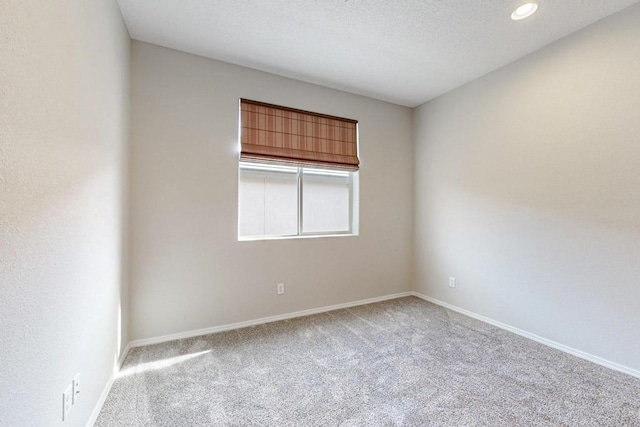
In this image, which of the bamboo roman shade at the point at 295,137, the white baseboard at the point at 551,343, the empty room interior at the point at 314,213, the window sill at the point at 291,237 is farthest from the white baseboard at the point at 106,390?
the white baseboard at the point at 551,343

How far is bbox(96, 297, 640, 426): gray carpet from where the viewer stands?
160cm

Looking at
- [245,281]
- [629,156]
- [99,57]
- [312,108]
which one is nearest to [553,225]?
[629,156]

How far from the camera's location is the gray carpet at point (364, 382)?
5.25 feet

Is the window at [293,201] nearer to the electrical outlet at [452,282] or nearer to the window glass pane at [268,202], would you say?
the window glass pane at [268,202]

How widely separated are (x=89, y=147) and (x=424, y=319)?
3302mm

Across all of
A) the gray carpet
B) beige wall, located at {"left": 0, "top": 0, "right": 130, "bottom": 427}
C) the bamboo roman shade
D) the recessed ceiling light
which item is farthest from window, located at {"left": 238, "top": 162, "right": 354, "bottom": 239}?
the recessed ceiling light

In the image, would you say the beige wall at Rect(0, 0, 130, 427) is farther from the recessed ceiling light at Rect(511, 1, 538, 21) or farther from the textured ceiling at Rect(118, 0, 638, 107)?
the recessed ceiling light at Rect(511, 1, 538, 21)

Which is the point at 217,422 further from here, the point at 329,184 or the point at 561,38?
the point at 561,38

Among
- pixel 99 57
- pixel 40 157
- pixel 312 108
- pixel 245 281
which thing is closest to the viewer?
pixel 40 157

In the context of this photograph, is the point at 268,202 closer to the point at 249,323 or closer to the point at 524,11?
the point at 249,323

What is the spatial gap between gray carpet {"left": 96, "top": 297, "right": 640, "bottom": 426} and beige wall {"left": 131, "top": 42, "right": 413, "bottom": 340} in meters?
0.37

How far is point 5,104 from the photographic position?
84 cm

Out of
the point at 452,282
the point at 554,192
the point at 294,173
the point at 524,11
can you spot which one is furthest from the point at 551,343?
the point at 294,173

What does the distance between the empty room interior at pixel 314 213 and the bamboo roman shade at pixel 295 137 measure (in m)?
0.02
